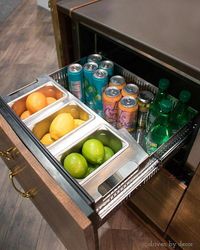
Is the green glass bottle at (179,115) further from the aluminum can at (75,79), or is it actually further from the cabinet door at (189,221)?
the aluminum can at (75,79)

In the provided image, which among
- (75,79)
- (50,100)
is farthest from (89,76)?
(50,100)

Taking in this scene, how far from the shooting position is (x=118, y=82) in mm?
753

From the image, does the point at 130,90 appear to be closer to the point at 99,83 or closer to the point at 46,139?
the point at 99,83

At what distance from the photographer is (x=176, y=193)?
0.82 m

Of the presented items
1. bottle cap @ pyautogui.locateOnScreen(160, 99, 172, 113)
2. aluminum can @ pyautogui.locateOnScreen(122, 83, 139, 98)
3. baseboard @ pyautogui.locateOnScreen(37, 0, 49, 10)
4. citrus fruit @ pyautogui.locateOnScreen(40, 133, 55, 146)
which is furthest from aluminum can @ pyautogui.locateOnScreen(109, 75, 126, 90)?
baseboard @ pyautogui.locateOnScreen(37, 0, 49, 10)

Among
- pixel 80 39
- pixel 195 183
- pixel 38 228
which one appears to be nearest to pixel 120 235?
pixel 38 228

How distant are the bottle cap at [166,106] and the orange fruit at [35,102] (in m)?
0.36

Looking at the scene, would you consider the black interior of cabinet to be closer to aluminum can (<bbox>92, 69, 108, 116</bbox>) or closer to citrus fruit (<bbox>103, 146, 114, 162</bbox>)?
aluminum can (<bbox>92, 69, 108, 116</bbox>)

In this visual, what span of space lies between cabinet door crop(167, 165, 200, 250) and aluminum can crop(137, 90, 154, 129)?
22 cm

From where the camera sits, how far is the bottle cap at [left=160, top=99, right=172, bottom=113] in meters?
0.64

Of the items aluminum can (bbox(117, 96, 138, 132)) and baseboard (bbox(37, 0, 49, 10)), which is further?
baseboard (bbox(37, 0, 49, 10))

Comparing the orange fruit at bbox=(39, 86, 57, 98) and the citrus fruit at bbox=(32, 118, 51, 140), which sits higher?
the orange fruit at bbox=(39, 86, 57, 98)

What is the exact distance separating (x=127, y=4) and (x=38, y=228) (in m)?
→ 1.04

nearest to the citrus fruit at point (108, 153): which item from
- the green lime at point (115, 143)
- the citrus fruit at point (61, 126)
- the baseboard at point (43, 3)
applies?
A: the green lime at point (115, 143)
